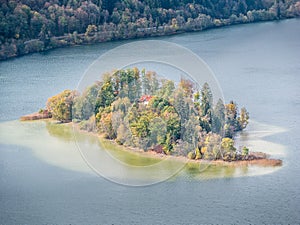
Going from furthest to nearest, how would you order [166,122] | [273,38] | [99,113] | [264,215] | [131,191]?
[273,38], [99,113], [166,122], [131,191], [264,215]

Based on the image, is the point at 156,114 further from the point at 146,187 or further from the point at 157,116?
the point at 146,187

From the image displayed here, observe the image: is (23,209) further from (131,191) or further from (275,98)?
(275,98)

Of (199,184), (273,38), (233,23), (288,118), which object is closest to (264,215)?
(199,184)

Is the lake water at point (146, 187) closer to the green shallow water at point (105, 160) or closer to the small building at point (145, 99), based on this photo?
the green shallow water at point (105, 160)

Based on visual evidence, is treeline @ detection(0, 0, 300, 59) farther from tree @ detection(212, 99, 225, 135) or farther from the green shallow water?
tree @ detection(212, 99, 225, 135)

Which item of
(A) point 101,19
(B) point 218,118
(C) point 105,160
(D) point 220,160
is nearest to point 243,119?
(B) point 218,118

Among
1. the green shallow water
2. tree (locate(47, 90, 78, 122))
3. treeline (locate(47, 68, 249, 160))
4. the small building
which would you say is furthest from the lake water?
the small building
